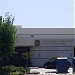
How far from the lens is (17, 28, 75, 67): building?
56.6 metres

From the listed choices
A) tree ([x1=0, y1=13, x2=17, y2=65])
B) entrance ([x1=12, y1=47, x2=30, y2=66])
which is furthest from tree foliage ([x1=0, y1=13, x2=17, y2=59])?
entrance ([x1=12, y1=47, x2=30, y2=66])

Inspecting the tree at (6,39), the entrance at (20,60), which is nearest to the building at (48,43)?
the entrance at (20,60)

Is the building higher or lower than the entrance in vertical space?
higher

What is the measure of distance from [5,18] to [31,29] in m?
22.7

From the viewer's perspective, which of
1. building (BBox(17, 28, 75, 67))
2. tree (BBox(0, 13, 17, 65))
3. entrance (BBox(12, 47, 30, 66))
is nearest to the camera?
tree (BBox(0, 13, 17, 65))

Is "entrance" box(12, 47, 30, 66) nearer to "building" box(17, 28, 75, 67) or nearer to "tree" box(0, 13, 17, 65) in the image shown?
"building" box(17, 28, 75, 67)

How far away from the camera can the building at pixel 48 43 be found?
186ft

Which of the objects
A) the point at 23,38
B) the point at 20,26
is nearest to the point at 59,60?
the point at 23,38

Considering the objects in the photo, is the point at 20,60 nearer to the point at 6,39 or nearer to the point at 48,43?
the point at 48,43

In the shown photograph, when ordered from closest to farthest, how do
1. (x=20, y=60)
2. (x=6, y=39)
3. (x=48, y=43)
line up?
(x=6, y=39) < (x=20, y=60) < (x=48, y=43)

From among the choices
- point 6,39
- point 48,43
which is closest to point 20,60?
point 48,43

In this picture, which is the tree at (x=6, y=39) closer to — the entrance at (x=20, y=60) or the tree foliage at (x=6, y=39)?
the tree foliage at (x=6, y=39)

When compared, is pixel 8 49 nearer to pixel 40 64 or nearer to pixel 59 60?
pixel 59 60

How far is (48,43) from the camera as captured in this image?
5669 centimetres
